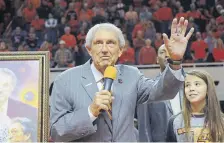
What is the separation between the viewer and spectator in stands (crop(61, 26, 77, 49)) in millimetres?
9795

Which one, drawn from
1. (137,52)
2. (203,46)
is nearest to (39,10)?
(137,52)

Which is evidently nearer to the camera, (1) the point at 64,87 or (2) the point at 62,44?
(1) the point at 64,87

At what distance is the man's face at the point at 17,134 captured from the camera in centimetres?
230

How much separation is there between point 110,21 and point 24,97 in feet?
28.5

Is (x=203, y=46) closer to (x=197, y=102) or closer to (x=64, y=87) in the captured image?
(x=197, y=102)

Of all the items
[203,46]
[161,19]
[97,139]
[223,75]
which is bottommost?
[97,139]

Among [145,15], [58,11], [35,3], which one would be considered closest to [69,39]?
[58,11]

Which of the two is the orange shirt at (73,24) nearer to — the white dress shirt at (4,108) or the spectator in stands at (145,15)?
the spectator in stands at (145,15)

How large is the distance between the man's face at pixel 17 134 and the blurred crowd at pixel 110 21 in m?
6.58

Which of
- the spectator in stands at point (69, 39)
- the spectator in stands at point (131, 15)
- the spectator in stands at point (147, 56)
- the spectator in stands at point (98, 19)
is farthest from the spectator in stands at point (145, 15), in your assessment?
the spectator in stands at point (147, 56)

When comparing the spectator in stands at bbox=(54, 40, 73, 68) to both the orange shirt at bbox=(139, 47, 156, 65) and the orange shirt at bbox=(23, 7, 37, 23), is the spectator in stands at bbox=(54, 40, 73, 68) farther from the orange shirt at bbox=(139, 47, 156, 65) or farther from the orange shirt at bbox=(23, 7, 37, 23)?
the orange shirt at bbox=(23, 7, 37, 23)

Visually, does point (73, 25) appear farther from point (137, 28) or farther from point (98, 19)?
point (137, 28)

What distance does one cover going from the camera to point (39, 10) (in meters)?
11.6

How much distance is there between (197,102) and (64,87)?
0.86 m
